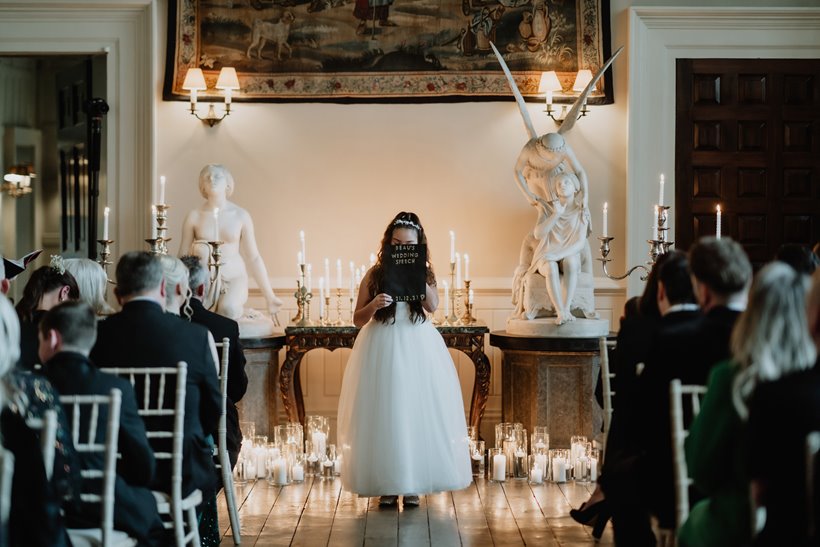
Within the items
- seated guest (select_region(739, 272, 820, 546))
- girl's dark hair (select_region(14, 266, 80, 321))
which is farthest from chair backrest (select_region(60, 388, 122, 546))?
seated guest (select_region(739, 272, 820, 546))

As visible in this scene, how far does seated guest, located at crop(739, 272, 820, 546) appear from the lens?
2.52 metres

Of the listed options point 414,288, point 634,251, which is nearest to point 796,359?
point 414,288

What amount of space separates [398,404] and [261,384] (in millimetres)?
1805

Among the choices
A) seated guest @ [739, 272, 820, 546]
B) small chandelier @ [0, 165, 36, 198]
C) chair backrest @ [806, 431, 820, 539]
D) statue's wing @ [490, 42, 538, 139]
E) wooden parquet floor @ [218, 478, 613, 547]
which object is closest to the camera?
chair backrest @ [806, 431, 820, 539]

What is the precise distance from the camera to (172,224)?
8273 millimetres

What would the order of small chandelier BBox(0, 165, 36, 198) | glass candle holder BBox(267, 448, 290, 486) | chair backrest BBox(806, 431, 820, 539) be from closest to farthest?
chair backrest BBox(806, 431, 820, 539) → glass candle holder BBox(267, 448, 290, 486) → small chandelier BBox(0, 165, 36, 198)

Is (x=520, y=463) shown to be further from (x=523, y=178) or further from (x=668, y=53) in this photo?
(x=668, y=53)

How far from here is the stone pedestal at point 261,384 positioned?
7.28 metres

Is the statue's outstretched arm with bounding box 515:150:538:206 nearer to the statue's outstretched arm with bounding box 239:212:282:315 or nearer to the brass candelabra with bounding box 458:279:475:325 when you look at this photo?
the brass candelabra with bounding box 458:279:475:325

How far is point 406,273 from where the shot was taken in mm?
5848

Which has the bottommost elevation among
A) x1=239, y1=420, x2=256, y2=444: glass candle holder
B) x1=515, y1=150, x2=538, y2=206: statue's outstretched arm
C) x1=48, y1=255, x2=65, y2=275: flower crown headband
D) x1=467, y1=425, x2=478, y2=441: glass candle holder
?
x1=467, y1=425, x2=478, y2=441: glass candle holder

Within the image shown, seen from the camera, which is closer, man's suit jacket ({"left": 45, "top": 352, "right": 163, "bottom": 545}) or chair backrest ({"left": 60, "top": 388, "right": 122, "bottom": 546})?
chair backrest ({"left": 60, "top": 388, "right": 122, "bottom": 546})

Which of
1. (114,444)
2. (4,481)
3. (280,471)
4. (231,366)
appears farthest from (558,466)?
(4,481)

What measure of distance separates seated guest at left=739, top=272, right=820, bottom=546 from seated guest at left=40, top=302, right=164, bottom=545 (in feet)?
6.21
